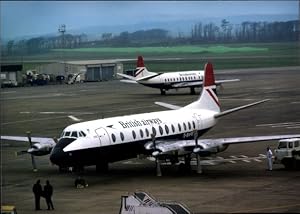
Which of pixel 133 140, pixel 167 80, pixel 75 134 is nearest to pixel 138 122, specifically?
pixel 133 140

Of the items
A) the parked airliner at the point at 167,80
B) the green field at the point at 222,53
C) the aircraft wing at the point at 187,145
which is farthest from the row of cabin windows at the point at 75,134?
the parked airliner at the point at 167,80

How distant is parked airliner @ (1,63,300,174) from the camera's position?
3039cm

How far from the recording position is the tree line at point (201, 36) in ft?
71.5

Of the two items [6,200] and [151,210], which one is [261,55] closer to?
[151,210]

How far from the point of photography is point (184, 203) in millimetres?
25422

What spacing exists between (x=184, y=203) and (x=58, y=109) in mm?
35204

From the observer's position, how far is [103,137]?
31109 millimetres

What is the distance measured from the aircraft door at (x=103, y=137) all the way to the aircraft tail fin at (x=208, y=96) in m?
7.45

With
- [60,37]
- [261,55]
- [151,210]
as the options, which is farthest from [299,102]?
[60,37]

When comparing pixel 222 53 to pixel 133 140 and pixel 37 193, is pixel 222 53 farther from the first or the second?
pixel 37 193

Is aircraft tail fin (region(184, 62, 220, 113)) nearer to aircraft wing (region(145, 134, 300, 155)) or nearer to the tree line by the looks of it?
aircraft wing (region(145, 134, 300, 155))

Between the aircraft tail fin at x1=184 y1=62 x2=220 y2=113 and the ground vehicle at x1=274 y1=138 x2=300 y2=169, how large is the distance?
17.8 ft

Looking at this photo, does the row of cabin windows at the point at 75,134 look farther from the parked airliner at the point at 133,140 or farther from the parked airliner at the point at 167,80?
the parked airliner at the point at 167,80

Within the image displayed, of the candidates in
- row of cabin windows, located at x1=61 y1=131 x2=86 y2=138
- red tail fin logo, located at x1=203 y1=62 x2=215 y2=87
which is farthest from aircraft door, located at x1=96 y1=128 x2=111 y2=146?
red tail fin logo, located at x1=203 y1=62 x2=215 y2=87
